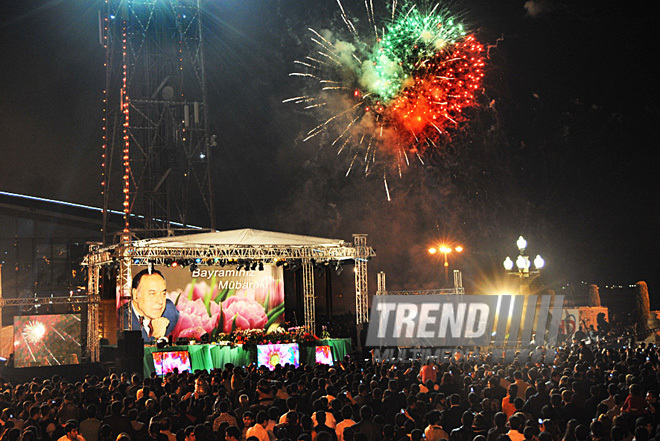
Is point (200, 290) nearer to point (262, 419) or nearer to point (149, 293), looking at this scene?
point (149, 293)

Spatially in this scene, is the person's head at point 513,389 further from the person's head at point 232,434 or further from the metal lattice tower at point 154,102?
the metal lattice tower at point 154,102

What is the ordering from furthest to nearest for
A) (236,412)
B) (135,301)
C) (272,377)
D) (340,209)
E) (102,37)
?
(340,209) → (102,37) → (135,301) → (272,377) → (236,412)

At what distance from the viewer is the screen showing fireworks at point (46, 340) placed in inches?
770

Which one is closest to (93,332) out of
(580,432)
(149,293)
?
(149,293)

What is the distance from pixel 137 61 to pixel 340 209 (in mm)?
16033

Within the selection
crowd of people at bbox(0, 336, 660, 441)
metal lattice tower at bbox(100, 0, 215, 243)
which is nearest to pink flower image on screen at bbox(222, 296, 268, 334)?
metal lattice tower at bbox(100, 0, 215, 243)

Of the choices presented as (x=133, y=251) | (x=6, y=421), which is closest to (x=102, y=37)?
(x=133, y=251)

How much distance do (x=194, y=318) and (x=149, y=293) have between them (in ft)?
7.42

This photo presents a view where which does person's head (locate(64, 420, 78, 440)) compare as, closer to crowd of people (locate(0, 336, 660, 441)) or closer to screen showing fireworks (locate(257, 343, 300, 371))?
crowd of people (locate(0, 336, 660, 441))

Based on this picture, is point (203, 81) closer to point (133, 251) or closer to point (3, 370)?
point (133, 251)

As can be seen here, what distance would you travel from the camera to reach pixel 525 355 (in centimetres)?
1819

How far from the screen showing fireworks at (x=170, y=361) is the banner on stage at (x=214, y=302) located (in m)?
3.75

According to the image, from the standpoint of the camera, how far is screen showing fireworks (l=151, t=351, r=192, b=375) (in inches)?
824

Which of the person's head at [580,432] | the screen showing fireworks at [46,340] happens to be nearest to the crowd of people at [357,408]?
the person's head at [580,432]
